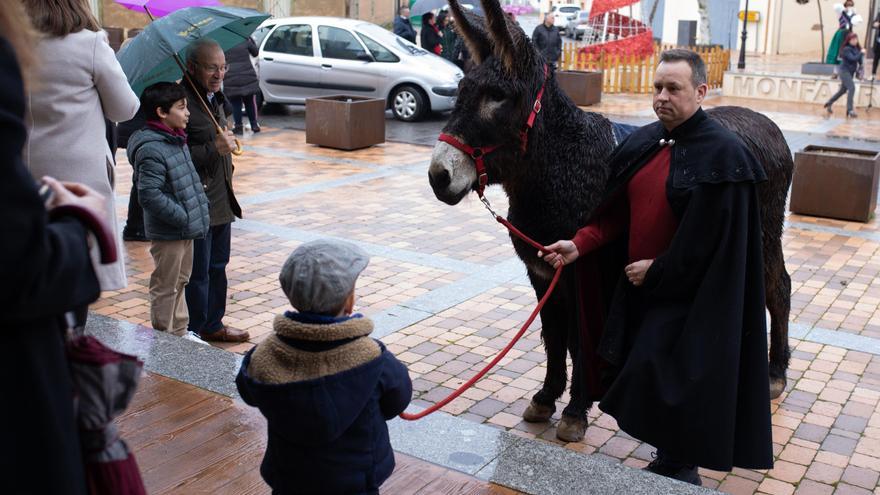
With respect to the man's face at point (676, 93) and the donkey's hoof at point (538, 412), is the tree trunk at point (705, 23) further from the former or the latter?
the man's face at point (676, 93)

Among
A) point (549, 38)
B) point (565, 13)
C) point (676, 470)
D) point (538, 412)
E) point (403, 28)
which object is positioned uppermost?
point (565, 13)

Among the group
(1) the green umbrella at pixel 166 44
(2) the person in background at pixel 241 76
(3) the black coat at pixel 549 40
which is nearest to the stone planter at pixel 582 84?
(3) the black coat at pixel 549 40

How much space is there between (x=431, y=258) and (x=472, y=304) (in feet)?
4.05

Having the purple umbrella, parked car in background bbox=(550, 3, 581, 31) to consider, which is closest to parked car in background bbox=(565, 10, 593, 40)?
parked car in background bbox=(550, 3, 581, 31)

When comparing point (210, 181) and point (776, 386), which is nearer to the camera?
point (776, 386)

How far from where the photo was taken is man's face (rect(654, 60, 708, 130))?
373cm

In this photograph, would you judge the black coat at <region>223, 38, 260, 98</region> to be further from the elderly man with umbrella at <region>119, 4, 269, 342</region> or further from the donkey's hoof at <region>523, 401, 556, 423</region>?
the donkey's hoof at <region>523, 401, 556, 423</region>

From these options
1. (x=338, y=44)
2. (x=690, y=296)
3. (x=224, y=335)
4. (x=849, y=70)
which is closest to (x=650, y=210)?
(x=690, y=296)

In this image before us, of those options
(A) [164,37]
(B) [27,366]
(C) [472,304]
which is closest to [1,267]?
(B) [27,366]

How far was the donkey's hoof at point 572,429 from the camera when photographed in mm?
→ 4715

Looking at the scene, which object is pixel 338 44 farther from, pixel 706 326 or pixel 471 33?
pixel 706 326

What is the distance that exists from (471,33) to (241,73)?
10.8m

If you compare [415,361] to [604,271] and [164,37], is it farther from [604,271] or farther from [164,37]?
[164,37]

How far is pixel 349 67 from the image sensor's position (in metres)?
16.4
